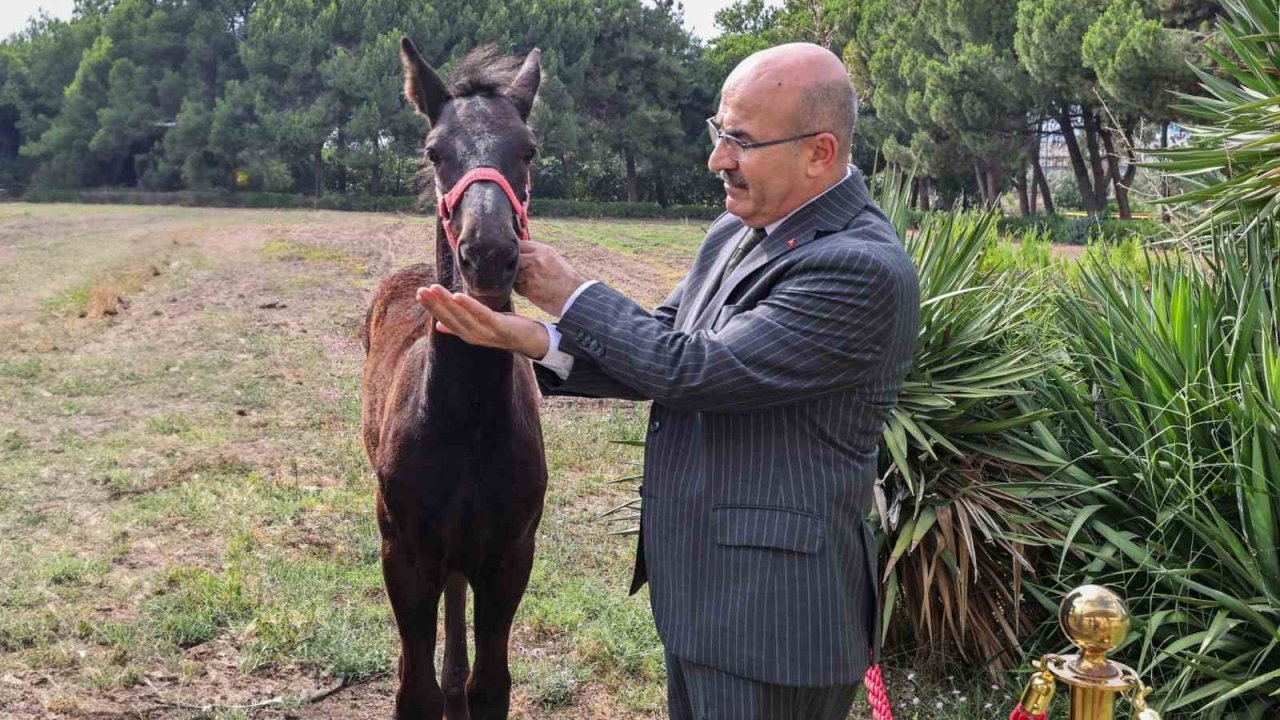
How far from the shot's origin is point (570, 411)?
35.0 ft

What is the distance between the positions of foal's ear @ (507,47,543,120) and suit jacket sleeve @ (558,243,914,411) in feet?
5.00

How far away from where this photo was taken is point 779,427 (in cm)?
232

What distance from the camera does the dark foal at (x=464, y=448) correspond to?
325 cm

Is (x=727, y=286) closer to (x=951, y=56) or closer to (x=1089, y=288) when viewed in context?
(x=1089, y=288)

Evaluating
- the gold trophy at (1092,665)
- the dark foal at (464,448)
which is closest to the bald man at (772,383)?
the gold trophy at (1092,665)

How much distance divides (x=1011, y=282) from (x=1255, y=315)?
5.02ft

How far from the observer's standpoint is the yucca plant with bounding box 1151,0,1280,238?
5348 millimetres

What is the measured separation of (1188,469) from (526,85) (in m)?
3.11

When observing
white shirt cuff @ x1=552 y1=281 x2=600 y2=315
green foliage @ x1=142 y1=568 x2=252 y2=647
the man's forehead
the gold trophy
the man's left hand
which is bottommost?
green foliage @ x1=142 y1=568 x2=252 y2=647

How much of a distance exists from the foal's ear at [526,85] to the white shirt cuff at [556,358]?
1.42 m

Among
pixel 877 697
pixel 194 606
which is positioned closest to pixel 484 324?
pixel 877 697

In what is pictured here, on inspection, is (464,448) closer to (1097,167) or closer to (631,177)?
(1097,167)

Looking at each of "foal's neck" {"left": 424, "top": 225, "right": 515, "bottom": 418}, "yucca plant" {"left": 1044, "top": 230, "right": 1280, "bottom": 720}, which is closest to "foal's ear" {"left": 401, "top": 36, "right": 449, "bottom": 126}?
"foal's neck" {"left": 424, "top": 225, "right": 515, "bottom": 418}

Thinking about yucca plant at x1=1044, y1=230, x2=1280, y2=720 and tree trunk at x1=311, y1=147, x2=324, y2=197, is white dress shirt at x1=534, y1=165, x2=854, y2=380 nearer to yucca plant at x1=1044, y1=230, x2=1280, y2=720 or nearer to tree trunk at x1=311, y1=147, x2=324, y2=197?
yucca plant at x1=1044, y1=230, x2=1280, y2=720
